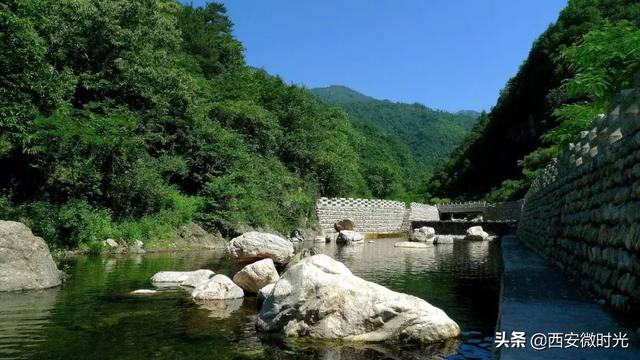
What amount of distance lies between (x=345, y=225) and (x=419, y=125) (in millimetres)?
127719

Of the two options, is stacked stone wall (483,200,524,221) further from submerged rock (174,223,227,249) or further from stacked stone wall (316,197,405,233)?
submerged rock (174,223,227,249)

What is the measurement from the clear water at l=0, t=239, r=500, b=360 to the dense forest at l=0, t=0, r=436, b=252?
7704 millimetres

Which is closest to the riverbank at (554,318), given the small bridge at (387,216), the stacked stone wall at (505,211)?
the small bridge at (387,216)

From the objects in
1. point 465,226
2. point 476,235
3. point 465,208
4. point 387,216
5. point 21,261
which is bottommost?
point 21,261

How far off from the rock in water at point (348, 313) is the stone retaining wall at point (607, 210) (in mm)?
2154

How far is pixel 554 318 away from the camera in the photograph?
5.54m

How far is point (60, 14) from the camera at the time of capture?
24.0m

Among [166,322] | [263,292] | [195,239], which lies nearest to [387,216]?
[195,239]

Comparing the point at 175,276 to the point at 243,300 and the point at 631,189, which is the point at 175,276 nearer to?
the point at 243,300

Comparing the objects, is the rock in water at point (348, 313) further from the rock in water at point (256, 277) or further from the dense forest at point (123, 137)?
the dense forest at point (123, 137)

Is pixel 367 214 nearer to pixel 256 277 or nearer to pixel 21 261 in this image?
pixel 256 277

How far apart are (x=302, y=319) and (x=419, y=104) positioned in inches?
6816

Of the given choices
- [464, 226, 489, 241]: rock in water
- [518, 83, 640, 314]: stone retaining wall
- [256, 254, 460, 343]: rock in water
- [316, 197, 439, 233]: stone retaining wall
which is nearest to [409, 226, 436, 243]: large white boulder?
Result: [464, 226, 489, 241]: rock in water

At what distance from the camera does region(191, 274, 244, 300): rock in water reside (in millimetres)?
9766
